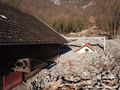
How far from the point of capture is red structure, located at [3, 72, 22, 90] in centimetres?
381

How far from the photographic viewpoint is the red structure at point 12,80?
12.5 ft

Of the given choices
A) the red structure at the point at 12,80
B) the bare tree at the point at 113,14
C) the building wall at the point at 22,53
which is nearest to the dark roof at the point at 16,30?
the building wall at the point at 22,53

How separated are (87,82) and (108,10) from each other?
20503 mm

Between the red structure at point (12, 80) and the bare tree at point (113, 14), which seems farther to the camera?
the bare tree at point (113, 14)

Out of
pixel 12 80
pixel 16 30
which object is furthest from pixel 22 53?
pixel 12 80

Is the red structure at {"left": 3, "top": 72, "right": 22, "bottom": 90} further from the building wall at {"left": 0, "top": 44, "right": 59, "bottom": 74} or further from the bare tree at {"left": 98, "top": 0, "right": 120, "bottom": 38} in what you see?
the bare tree at {"left": 98, "top": 0, "right": 120, "bottom": 38}

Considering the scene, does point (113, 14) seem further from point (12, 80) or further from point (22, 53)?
point (12, 80)

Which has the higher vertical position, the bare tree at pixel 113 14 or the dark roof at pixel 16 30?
the bare tree at pixel 113 14

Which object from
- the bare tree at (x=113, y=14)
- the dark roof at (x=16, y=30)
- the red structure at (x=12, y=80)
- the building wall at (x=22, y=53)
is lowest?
the red structure at (x=12, y=80)

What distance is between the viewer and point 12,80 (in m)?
4.12

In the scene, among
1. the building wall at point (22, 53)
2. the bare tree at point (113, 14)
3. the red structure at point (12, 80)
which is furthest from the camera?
the bare tree at point (113, 14)

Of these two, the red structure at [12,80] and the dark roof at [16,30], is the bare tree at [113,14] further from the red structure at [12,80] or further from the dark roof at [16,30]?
the red structure at [12,80]

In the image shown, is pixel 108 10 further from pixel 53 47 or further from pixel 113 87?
pixel 113 87

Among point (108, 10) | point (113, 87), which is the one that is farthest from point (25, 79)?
point (108, 10)
